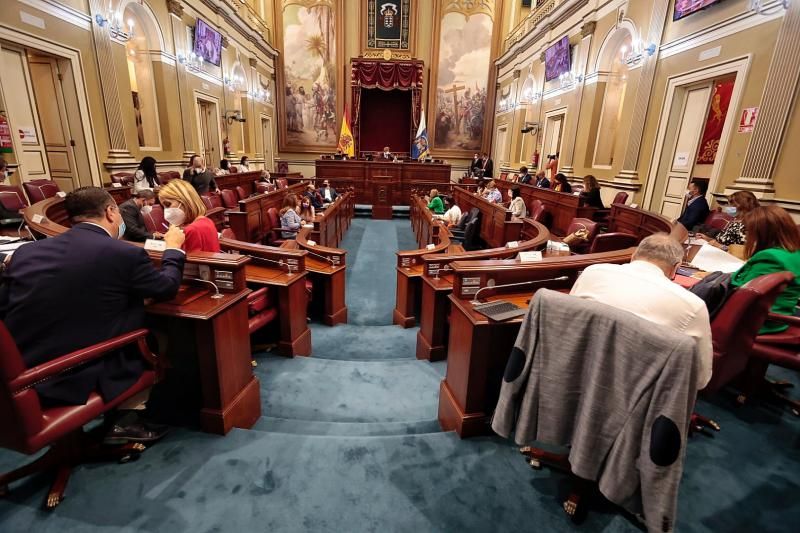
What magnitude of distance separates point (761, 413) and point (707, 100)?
19.7 ft

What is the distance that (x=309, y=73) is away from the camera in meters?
14.9

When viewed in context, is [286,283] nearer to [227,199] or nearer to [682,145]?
[227,199]

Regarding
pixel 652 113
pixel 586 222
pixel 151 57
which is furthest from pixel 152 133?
pixel 652 113

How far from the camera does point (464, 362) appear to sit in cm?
195

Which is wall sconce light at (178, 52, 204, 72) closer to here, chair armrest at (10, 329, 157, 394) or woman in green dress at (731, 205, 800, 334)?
chair armrest at (10, 329, 157, 394)

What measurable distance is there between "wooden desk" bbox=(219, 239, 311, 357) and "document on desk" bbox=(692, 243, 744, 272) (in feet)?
10.2

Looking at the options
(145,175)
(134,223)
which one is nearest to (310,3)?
(145,175)

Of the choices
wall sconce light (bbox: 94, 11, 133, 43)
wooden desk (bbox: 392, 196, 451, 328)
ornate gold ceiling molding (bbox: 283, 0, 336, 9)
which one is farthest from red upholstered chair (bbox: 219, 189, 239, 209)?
ornate gold ceiling molding (bbox: 283, 0, 336, 9)

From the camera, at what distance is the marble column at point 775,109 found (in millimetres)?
4598

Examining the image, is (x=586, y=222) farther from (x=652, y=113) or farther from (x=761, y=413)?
(x=652, y=113)

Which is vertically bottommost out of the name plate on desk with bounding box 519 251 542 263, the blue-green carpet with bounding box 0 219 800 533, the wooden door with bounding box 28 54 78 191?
the blue-green carpet with bounding box 0 219 800 533

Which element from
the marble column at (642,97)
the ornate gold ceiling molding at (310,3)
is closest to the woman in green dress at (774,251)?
the marble column at (642,97)

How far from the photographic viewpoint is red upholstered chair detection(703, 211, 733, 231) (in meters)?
4.85

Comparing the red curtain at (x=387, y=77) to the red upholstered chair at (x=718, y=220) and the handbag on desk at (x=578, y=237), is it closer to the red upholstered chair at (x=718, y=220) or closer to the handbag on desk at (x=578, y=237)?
the red upholstered chair at (x=718, y=220)
